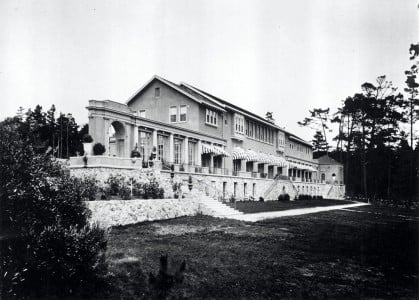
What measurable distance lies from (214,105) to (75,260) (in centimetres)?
3185

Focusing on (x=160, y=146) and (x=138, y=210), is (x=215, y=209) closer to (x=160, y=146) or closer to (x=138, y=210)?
(x=138, y=210)

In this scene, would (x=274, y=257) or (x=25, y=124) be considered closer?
(x=25, y=124)

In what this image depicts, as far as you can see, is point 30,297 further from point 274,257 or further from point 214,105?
point 214,105

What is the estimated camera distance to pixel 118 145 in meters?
27.4

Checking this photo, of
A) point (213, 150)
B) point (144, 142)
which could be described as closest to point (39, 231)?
point (144, 142)

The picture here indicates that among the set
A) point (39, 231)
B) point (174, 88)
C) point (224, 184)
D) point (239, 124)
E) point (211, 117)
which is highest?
point (174, 88)

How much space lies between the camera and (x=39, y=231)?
759cm

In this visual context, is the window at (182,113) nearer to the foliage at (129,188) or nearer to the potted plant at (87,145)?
the foliage at (129,188)

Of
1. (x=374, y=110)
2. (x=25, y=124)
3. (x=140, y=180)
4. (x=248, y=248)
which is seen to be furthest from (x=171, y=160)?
(x=374, y=110)

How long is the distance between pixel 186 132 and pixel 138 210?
1597cm

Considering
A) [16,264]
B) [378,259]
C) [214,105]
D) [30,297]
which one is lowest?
[378,259]

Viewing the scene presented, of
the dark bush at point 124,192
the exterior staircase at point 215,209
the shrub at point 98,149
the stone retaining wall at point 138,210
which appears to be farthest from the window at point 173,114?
the dark bush at point 124,192

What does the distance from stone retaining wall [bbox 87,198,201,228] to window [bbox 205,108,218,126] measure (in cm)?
1646

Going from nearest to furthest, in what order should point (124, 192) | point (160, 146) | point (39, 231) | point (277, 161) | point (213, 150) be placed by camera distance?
1. point (39, 231)
2. point (124, 192)
3. point (160, 146)
4. point (213, 150)
5. point (277, 161)
